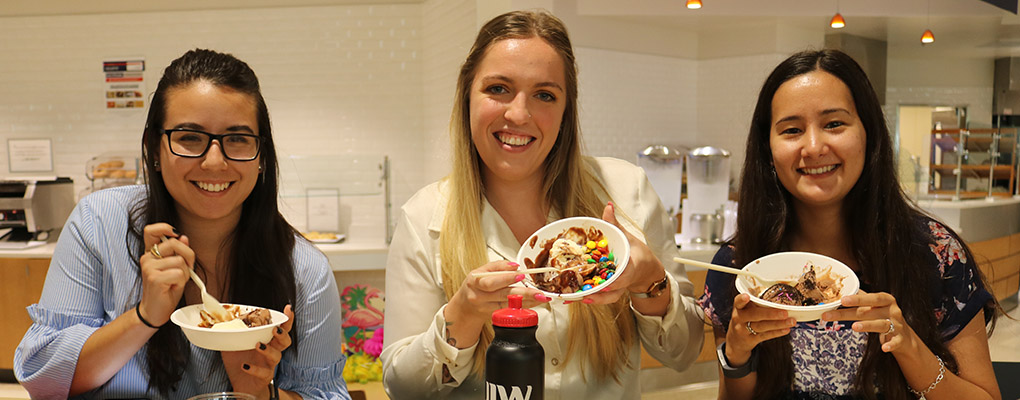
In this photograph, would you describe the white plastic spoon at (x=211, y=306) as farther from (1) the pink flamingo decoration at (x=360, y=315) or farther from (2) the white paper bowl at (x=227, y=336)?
(1) the pink flamingo decoration at (x=360, y=315)

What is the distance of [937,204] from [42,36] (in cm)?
827

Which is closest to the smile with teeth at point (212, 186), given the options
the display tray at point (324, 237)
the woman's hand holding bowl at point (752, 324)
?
the woman's hand holding bowl at point (752, 324)

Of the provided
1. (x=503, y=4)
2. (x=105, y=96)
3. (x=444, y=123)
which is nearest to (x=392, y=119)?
(x=444, y=123)

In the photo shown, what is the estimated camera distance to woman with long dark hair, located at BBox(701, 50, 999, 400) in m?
1.65

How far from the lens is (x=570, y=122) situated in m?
1.79

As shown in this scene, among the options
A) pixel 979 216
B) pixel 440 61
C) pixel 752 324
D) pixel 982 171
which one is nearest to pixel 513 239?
pixel 752 324

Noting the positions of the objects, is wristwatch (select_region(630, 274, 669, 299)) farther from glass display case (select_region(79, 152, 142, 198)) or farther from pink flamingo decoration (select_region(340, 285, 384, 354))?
glass display case (select_region(79, 152, 142, 198))

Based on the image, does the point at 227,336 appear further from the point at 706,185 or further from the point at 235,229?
the point at 706,185

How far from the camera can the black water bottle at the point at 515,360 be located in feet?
3.71

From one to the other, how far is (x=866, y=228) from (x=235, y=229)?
156cm

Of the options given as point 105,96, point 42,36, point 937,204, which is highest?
point 42,36

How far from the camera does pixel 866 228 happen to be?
1.74 metres

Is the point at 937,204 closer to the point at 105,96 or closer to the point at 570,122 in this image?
the point at 570,122

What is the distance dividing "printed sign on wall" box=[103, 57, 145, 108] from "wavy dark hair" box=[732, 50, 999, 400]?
5.82 m
